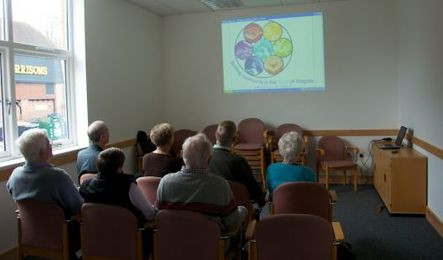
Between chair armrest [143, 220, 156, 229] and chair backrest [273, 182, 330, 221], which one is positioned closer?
chair armrest [143, 220, 156, 229]

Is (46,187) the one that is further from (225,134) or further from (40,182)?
(225,134)

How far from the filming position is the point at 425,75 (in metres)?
4.47

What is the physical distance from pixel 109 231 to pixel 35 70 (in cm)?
256

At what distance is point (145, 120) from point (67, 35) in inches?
77.7

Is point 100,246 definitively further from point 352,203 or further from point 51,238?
point 352,203

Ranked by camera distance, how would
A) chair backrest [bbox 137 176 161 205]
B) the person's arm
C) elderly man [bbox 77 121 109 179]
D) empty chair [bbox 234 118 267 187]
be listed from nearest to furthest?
the person's arm
chair backrest [bbox 137 176 161 205]
elderly man [bbox 77 121 109 179]
empty chair [bbox 234 118 267 187]

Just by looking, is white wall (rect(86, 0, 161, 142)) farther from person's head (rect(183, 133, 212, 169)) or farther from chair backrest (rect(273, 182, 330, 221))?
chair backrest (rect(273, 182, 330, 221))

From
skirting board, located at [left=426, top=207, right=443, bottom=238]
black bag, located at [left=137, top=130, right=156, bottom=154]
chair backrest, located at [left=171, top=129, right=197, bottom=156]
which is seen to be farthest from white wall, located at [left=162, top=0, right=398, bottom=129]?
skirting board, located at [left=426, top=207, right=443, bottom=238]

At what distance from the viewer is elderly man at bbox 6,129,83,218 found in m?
2.66

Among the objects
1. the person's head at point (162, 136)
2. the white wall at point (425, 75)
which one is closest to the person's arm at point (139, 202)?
the person's head at point (162, 136)

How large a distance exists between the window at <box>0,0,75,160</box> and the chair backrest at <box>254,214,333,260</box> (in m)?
2.86

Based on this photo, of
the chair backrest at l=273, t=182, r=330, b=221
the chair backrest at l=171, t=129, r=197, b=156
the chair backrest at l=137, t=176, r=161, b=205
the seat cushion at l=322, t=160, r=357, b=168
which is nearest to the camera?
the chair backrest at l=273, t=182, r=330, b=221

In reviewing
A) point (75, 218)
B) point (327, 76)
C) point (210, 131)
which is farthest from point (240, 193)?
point (327, 76)

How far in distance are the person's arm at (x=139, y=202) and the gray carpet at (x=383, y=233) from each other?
1.95 metres
